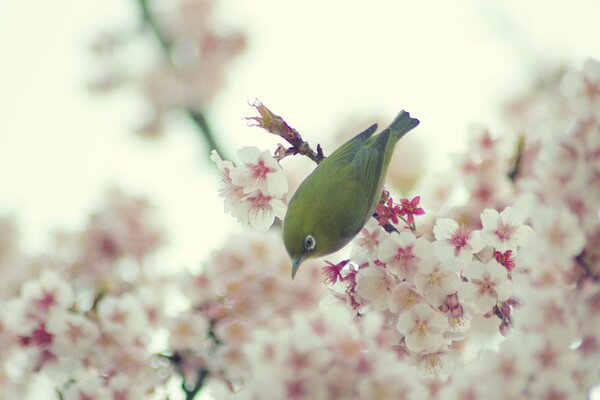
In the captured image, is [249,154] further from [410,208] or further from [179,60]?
[179,60]

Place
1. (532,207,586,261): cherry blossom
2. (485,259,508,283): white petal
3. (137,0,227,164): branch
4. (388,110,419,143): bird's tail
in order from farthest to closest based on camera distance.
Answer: (137,0,227,164): branch, (388,110,419,143): bird's tail, (485,259,508,283): white petal, (532,207,586,261): cherry blossom

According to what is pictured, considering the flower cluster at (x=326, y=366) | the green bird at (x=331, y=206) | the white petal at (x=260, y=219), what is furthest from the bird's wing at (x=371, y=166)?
the flower cluster at (x=326, y=366)

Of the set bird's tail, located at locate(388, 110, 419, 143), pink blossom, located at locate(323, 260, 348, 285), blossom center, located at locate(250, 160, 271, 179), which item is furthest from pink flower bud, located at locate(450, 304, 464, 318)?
bird's tail, located at locate(388, 110, 419, 143)

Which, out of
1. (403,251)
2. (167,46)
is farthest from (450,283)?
(167,46)

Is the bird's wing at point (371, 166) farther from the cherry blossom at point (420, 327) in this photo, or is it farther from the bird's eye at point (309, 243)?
the cherry blossom at point (420, 327)

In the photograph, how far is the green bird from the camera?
224 centimetres

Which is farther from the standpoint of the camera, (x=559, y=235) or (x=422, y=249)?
(x=422, y=249)

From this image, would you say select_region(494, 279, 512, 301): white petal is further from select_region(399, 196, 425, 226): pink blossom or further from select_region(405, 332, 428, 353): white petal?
select_region(399, 196, 425, 226): pink blossom

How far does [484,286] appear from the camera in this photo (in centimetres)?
199

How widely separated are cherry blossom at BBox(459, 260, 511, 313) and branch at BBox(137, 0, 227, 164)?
2.81 m

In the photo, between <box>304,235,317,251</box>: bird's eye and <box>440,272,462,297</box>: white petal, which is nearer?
<box>440,272,462,297</box>: white petal

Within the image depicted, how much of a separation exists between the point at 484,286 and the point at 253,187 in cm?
64

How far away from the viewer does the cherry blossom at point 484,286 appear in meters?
1.97

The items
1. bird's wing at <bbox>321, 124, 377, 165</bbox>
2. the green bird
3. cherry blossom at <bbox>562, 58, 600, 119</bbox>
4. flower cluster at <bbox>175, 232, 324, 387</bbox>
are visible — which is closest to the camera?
cherry blossom at <bbox>562, 58, 600, 119</bbox>
